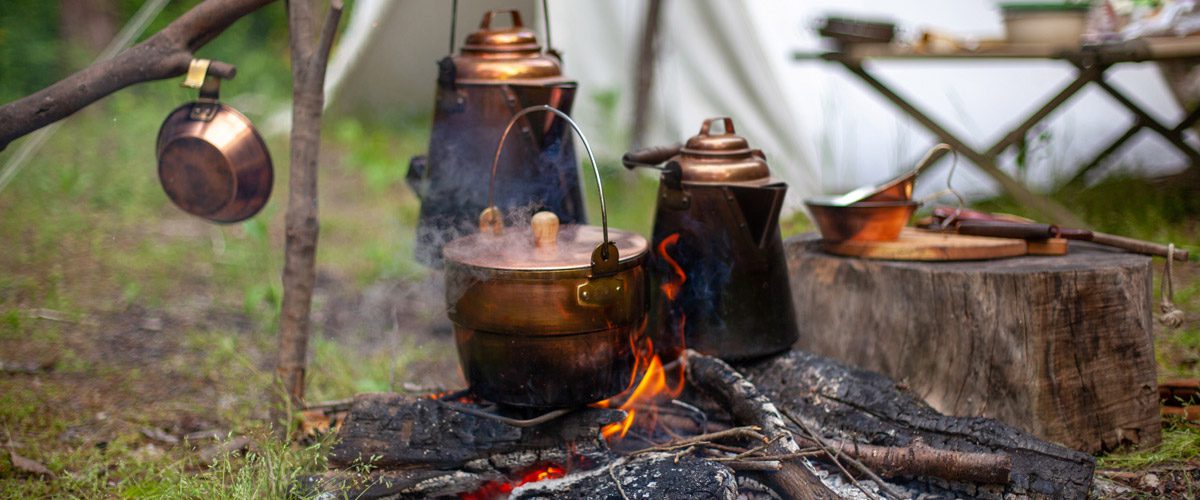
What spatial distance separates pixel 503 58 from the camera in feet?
9.82

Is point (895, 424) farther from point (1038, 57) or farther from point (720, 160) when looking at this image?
point (1038, 57)

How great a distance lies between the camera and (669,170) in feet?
8.61

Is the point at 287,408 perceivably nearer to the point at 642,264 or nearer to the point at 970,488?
the point at 642,264

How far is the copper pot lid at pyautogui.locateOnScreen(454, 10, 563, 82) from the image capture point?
9.73 ft

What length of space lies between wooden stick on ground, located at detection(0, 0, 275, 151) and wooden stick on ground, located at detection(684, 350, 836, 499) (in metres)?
1.50

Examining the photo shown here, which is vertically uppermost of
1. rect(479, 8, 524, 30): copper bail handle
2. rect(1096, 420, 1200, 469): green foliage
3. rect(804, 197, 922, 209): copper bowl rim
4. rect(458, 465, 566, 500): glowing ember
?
rect(479, 8, 524, 30): copper bail handle

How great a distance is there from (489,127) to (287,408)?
1.04 metres

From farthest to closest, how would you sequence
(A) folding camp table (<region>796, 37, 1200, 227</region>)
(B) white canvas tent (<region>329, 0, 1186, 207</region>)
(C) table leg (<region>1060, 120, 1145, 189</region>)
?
(B) white canvas tent (<region>329, 0, 1186, 207</region>) → (C) table leg (<region>1060, 120, 1145, 189</region>) → (A) folding camp table (<region>796, 37, 1200, 227</region>)

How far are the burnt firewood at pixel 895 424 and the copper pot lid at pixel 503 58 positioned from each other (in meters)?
1.15

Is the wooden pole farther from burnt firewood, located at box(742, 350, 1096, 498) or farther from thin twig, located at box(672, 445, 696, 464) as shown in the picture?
burnt firewood, located at box(742, 350, 1096, 498)

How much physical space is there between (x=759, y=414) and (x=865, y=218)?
32.1 inches

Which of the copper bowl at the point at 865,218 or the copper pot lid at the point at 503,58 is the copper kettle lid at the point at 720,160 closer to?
the copper bowl at the point at 865,218

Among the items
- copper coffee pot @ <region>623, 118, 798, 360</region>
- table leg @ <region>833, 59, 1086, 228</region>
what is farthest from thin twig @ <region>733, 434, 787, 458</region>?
table leg @ <region>833, 59, 1086, 228</region>

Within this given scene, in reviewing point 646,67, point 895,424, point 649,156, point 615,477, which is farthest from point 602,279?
point 646,67
